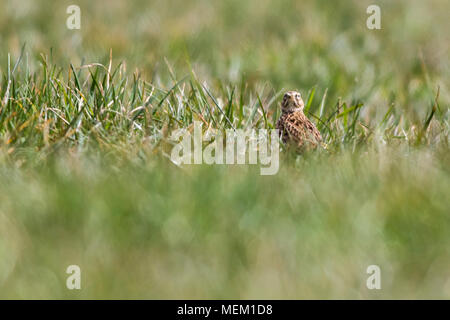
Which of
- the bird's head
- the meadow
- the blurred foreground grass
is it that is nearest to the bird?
the bird's head

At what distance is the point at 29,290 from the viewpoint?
2.53 meters

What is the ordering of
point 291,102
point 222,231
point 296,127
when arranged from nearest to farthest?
1. point 222,231
2. point 296,127
3. point 291,102

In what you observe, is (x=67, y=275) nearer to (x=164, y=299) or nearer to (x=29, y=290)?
(x=29, y=290)

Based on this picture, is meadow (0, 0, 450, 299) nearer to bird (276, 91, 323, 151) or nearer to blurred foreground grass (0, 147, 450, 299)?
blurred foreground grass (0, 147, 450, 299)

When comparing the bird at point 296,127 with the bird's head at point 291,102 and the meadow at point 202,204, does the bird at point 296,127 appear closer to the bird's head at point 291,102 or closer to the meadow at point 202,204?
the bird's head at point 291,102

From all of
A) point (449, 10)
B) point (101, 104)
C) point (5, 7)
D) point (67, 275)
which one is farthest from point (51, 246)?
point (449, 10)

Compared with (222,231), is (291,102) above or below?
above

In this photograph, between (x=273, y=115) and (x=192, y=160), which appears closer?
(x=192, y=160)

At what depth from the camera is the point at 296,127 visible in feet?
12.6

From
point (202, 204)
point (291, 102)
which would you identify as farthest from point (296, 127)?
point (202, 204)

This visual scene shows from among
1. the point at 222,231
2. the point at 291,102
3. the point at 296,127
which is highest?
the point at 291,102

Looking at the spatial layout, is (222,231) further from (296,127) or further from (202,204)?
(296,127)
